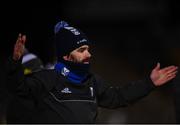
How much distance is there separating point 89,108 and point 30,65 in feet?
7.49

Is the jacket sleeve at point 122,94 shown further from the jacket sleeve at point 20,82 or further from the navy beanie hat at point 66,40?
the jacket sleeve at point 20,82

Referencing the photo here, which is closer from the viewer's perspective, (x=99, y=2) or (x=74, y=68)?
(x=74, y=68)

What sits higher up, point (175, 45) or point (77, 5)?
point (77, 5)

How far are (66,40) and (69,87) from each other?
0.42 m

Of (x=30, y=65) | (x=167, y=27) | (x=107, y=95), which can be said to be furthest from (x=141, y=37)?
(x=107, y=95)

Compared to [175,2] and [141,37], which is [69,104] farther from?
[141,37]

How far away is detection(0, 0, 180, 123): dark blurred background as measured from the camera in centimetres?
1500

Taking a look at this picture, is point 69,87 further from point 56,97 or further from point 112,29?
point 112,29

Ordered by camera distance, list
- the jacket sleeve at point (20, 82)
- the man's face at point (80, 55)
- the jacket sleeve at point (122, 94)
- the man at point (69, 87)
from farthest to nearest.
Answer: the jacket sleeve at point (122, 94) < the man's face at point (80, 55) < the man at point (69, 87) < the jacket sleeve at point (20, 82)

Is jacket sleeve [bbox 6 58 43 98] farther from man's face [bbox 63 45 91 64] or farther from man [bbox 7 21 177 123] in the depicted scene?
man's face [bbox 63 45 91 64]

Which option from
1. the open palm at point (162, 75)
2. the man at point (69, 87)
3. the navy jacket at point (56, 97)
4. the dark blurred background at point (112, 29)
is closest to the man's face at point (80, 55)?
the man at point (69, 87)

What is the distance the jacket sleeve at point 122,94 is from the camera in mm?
5504

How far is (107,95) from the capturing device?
550 centimetres

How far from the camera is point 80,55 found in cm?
539
